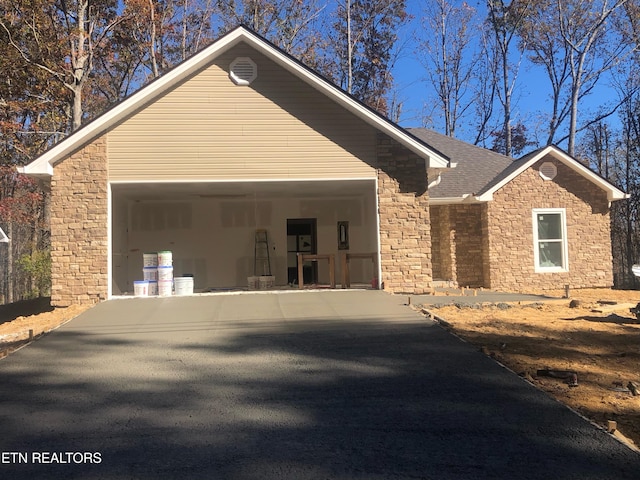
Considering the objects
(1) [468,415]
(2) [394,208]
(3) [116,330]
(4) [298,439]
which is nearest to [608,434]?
(1) [468,415]

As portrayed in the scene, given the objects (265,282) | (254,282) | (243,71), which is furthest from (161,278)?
(243,71)

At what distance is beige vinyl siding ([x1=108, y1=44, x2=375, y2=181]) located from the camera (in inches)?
465

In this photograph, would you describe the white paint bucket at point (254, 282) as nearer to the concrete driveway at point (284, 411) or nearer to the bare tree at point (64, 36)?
the concrete driveway at point (284, 411)

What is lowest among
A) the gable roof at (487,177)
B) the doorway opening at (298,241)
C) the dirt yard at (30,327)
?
the dirt yard at (30,327)

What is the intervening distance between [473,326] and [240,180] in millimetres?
6271

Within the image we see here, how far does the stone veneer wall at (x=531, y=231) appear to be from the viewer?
607 inches

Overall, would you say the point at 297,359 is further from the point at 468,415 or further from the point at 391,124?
the point at 391,124

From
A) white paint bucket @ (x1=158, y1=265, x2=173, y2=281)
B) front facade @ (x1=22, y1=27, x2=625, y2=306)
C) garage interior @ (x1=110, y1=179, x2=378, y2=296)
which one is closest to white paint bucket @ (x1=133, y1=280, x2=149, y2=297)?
white paint bucket @ (x1=158, y1=265, x2=173, y2=281)

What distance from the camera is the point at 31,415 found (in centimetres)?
500

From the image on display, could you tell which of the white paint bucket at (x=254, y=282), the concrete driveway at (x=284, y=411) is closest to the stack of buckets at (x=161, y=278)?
the white paint bucket at (x=254, y=282)

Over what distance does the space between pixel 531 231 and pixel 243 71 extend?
9593 mm

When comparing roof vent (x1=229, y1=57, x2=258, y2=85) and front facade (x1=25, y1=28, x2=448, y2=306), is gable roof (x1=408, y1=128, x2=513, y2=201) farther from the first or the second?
roof vent (x1=229, y1=57, x2=258, y2=85)

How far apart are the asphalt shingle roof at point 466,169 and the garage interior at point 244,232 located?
2.59 m

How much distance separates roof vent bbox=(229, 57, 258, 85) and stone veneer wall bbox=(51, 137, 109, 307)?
3.42 meters
